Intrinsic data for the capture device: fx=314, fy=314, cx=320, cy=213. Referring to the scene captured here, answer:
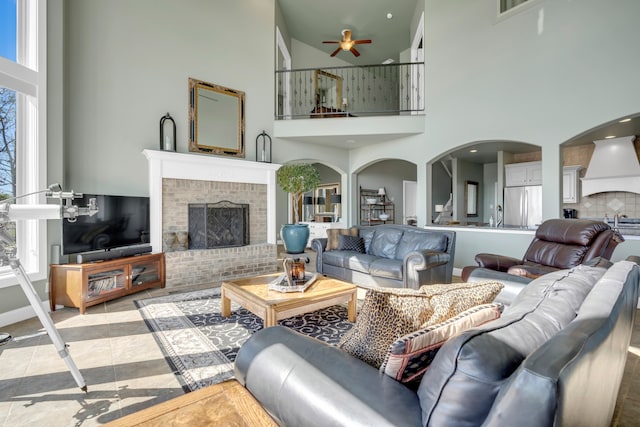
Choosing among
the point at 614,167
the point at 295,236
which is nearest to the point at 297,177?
the point at 295,236

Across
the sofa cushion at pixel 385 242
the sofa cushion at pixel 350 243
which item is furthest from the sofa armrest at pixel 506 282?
the sofa cushion at pixel 350 243

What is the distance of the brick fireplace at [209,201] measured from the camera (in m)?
4.39

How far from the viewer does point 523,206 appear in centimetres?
708

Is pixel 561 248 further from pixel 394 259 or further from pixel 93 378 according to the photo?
pixel 93 378

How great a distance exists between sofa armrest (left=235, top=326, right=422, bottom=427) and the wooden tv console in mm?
2902

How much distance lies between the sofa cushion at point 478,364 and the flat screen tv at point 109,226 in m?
3.97

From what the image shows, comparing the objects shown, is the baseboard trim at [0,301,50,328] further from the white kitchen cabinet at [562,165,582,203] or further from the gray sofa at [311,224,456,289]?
the white kitchen cabinet at [562,165,582,203]

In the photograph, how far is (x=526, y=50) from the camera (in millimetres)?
4543

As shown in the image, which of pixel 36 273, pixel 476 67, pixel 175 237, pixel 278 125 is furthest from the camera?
pixel 278 125

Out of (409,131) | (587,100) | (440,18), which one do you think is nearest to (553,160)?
(587,100)

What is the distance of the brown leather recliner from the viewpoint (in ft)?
9.58

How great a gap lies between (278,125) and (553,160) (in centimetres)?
443

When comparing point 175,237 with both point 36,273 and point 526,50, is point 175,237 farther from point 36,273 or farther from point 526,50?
point 526,50

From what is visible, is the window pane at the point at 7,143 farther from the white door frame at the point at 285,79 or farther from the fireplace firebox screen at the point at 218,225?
the white door frame at the point at 285,79
